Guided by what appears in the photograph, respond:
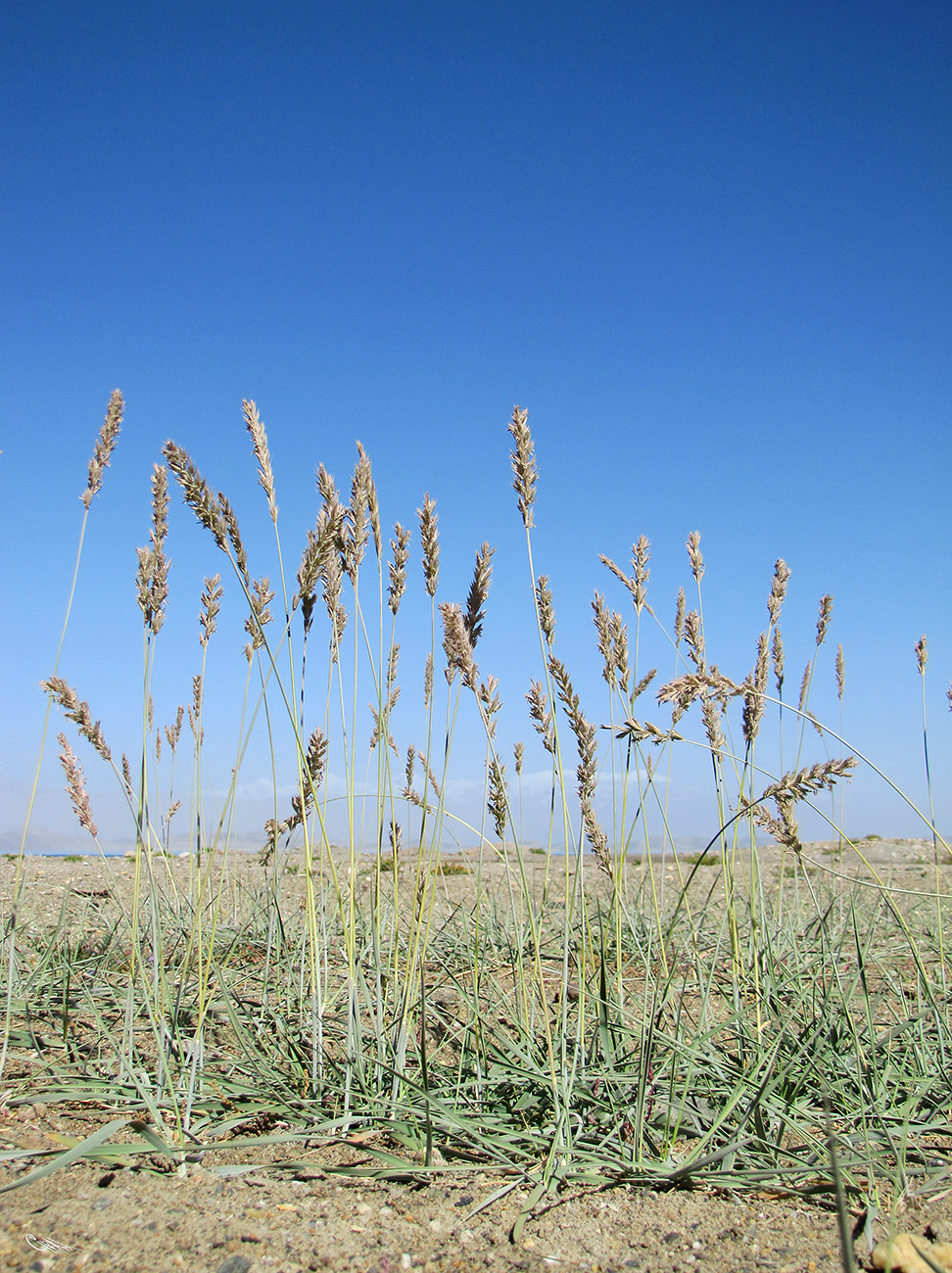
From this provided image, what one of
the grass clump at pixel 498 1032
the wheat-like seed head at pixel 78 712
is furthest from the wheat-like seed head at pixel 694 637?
the wheat-like seed head at pixel 78 712

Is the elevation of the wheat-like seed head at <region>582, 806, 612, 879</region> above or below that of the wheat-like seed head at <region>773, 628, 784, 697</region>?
below

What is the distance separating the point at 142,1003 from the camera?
3084 mm

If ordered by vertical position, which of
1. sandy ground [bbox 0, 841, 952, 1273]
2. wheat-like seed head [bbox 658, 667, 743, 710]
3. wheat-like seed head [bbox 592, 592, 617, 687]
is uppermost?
wheat-like seed head [bbox 592, 592, 617, 687]

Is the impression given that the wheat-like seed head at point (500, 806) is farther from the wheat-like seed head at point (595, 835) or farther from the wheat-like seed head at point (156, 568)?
the wheat-like seed head at point (156, 568)

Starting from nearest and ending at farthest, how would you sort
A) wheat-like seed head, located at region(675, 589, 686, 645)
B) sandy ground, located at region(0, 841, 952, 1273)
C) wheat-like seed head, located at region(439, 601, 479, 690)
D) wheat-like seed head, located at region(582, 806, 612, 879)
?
sandy ground, located at region(0, 841, 952, 1273)
wheat-like seed head, located at region(439, 601, 479, 690)
wheat-like seed head, located at region(582, 806, 612, 879)
wheat-like seed head, located at region(675, 589, 686, 645)

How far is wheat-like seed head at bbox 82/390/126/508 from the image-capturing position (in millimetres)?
2697

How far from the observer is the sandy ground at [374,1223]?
1.56m

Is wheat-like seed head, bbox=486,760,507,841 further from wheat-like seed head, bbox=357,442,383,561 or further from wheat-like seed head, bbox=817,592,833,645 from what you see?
wheat-like seed head, bbox=817,592,833,645

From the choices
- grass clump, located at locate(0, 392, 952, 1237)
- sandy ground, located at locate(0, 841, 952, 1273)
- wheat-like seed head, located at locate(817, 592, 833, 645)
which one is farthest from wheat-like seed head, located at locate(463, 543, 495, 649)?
wheat-like seed head, located at locate(817, 592, 833, 645)

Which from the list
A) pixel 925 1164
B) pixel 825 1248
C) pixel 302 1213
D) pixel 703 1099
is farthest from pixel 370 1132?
pixel 925 1164

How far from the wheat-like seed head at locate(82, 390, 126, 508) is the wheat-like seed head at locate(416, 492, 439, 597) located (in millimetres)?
1192

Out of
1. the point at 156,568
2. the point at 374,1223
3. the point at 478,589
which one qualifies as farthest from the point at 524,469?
the point at 374,1223

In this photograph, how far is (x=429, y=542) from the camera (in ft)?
7.68

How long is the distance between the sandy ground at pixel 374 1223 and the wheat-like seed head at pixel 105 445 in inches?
77.7
